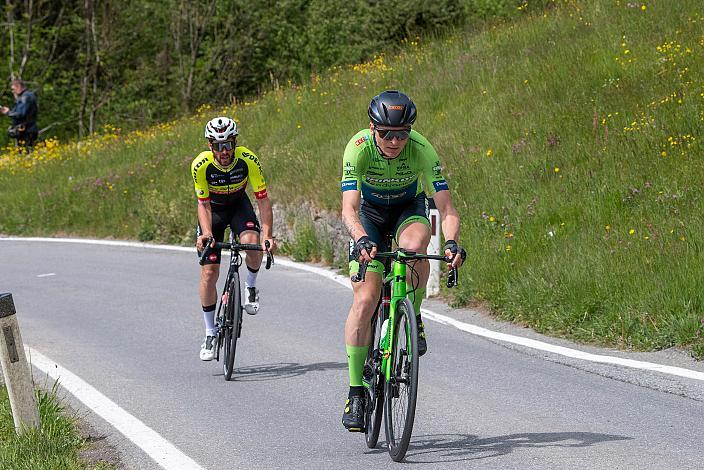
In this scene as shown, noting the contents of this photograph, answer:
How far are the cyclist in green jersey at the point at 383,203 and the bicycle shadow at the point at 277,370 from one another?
2.43m

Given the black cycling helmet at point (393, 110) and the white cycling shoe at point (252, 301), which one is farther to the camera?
the white cycling shoe at point (252, 301)

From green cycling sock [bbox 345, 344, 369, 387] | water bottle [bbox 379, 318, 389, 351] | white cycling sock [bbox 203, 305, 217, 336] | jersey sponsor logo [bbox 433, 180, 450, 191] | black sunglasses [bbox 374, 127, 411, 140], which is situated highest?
black sunglasses [bbox 374, 127, 411, 140]

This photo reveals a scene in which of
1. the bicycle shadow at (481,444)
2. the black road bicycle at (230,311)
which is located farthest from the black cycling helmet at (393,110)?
the black road bicycle at (230,311)

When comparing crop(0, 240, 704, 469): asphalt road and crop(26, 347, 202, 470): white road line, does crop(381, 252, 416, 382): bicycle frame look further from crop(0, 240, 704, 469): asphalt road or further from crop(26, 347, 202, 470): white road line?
crop(26, 347, 202, 470): white road line

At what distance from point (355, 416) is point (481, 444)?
764 millimetres

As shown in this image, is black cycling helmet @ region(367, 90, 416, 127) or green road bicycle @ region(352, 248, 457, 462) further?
black cycling helmet @ region(367, 90, 416, 127)

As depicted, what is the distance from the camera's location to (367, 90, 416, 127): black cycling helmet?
6.44 m

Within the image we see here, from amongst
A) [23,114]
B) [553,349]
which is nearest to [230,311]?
[553,349]

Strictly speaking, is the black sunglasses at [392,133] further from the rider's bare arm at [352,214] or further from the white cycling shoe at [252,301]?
the white cycling shoe at [252,301]

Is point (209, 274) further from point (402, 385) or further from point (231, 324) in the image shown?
point (402, 385)

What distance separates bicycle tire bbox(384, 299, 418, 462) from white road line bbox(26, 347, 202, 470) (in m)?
1.12

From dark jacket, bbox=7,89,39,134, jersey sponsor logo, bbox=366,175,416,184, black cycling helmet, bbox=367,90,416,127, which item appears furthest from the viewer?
dark jacket, bbox=7,89,39,134

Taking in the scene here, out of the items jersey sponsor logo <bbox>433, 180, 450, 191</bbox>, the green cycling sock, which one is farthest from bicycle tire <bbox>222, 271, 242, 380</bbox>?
jersey sponsor logo <bbox>433, 180, 450, 191</bbox>

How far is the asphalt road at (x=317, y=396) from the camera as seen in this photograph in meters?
6.50
